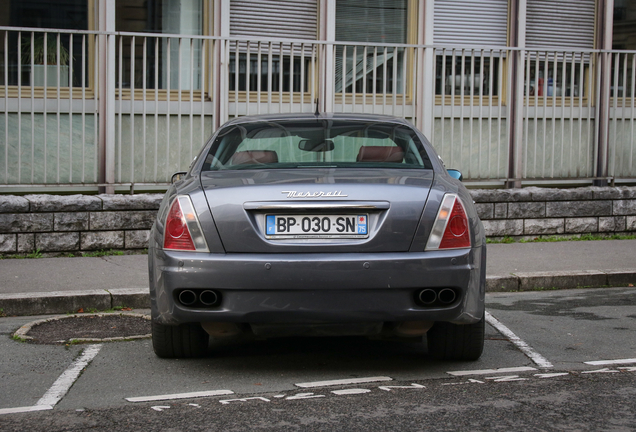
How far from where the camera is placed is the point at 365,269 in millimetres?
4457

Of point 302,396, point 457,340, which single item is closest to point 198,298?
point 302,396

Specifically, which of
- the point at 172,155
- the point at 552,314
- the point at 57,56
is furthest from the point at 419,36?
the point at 552,314

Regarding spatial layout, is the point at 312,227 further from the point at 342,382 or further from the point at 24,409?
the point at 24,409

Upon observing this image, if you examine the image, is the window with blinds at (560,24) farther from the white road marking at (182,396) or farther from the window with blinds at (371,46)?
the white road marking at (182,396)

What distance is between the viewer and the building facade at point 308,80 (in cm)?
966

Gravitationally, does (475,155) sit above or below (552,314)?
above

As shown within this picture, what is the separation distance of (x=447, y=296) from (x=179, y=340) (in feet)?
5.33

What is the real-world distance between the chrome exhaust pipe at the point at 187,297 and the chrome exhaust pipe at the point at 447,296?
1.29 meters

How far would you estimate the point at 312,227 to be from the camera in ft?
14.9

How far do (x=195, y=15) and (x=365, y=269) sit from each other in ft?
24.4

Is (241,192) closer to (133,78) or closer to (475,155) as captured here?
(133,78)

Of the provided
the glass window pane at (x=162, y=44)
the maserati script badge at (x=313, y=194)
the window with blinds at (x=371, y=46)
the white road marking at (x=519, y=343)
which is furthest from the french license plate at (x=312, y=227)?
the window with blinds at (x=371, y=46)

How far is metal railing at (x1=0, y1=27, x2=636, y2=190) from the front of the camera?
9586 mm

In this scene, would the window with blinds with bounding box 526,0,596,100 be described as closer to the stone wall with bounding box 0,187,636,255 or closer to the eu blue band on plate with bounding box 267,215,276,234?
the stone wall with bounding box 0,187,636,255
